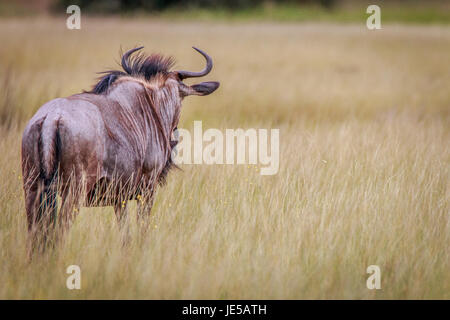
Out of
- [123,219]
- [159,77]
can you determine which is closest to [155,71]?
[159,77]

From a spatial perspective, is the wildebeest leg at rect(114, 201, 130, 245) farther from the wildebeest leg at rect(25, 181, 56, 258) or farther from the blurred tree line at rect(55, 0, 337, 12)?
the blurred tree line at rect(55, 0, 337, 12)

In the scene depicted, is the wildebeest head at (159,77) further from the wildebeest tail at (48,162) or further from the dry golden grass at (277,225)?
the wildebeest tail at (48,162)

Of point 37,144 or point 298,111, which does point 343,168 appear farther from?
point 298,111

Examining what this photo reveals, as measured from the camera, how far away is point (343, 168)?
6.02 metres

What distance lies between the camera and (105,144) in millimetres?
4047

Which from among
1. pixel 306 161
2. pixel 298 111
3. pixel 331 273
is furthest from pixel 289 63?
pixel 331 273

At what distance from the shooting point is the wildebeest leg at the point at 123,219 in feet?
13.8

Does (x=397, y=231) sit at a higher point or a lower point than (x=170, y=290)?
higher

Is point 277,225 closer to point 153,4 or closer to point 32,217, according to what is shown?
point 32,217

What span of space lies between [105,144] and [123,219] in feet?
2.17

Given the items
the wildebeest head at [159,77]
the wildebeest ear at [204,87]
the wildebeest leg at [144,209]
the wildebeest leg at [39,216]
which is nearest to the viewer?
the wildebeest leg at [39,216]

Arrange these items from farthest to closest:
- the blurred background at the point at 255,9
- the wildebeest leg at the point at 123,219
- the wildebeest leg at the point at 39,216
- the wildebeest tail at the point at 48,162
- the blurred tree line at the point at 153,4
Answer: the blurred tree line at the point at 153,4 → the blurred background at the point at 255,9 → the wildebeest leg at the point at 123,219 → the wildebeest leg at the point at 39,216 → the wildebeest tail at the point at 48,162

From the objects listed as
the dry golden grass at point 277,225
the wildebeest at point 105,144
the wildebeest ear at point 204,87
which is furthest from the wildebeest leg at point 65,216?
the wildebeest ear at point 204,87
